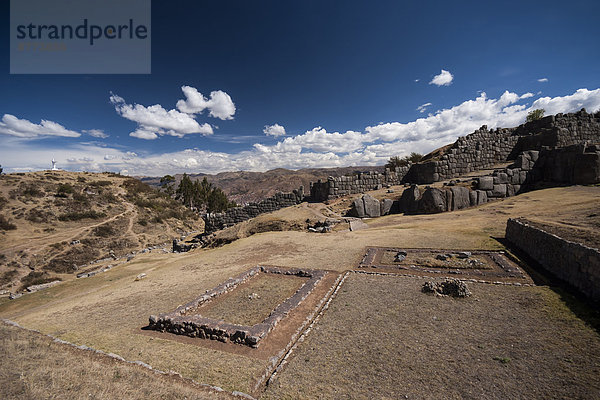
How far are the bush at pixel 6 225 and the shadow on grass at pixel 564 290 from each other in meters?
42.7

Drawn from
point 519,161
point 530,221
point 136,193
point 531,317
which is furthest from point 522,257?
point 136,193

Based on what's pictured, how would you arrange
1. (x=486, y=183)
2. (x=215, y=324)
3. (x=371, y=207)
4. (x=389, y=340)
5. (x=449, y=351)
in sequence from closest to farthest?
(x=449, y=351) → (x=389, y=340) → (x=215, y=324) → (x=486, y=183) → (x=371, y=207)

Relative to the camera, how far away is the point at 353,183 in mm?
27594

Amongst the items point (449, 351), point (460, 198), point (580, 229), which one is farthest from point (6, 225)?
point (580, 229)

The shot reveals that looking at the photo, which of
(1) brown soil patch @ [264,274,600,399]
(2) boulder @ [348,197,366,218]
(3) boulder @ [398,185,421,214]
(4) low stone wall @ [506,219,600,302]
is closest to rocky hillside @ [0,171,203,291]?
(2) boulder @ [348,197,366,218]

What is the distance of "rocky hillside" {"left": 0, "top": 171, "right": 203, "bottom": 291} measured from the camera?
74.1ft

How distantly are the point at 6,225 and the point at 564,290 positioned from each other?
43256 millimetres

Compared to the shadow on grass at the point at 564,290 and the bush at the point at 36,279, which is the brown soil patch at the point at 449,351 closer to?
the shadow on grass at the point at 564,290

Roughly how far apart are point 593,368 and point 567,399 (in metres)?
1.16

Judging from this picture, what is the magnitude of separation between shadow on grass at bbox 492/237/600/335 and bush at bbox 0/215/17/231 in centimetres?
4274

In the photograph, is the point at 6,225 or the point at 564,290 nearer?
the point at 564,290

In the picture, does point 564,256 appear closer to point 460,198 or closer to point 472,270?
point 472,270

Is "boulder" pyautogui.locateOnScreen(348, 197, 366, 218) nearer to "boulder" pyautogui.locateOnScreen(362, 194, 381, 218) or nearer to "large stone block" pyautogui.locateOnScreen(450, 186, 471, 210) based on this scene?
"boulder" pyautogui.locateOnScreen(362, 194, 381, 218)

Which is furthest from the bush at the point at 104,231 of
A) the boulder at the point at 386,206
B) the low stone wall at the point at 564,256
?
the low stone wall at the point at 564,256
